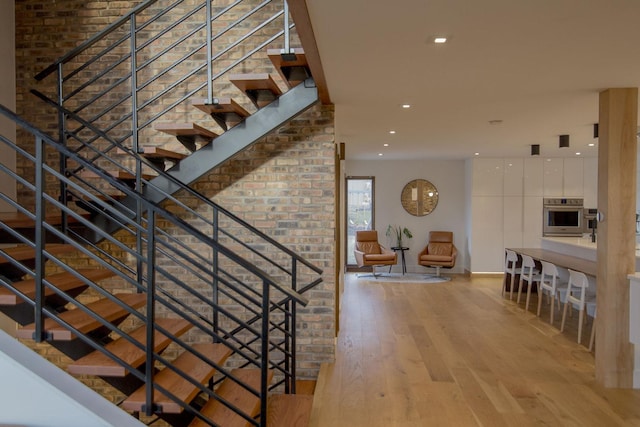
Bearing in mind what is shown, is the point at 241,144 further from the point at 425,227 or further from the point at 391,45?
the point at 425,227

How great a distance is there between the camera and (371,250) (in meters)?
9.88

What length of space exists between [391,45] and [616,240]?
259 centimetres

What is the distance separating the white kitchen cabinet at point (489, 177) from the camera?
9.45 metres

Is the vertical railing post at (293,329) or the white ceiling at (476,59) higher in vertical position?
the white ceiling at (476,59)

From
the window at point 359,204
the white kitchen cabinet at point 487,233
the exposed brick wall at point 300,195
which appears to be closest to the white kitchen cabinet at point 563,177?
the white kitchen cabinet at point 487,233

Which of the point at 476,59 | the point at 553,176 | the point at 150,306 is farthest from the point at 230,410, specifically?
the point at 553,176

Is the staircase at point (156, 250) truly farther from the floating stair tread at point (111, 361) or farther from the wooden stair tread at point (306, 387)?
the wooden stair tread at point (306, 387)

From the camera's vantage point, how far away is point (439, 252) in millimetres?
9922

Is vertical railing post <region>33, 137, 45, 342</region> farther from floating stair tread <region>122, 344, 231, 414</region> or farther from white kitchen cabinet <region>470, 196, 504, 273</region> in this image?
white kitchen cabinet <region>470, 196, 504, 273</region>

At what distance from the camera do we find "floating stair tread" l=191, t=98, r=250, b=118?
132 inches

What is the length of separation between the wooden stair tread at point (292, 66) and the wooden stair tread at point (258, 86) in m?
0.12

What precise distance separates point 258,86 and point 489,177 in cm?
717

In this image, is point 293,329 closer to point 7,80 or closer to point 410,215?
point 7,80

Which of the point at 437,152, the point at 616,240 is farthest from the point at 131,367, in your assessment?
the point at 437,152
